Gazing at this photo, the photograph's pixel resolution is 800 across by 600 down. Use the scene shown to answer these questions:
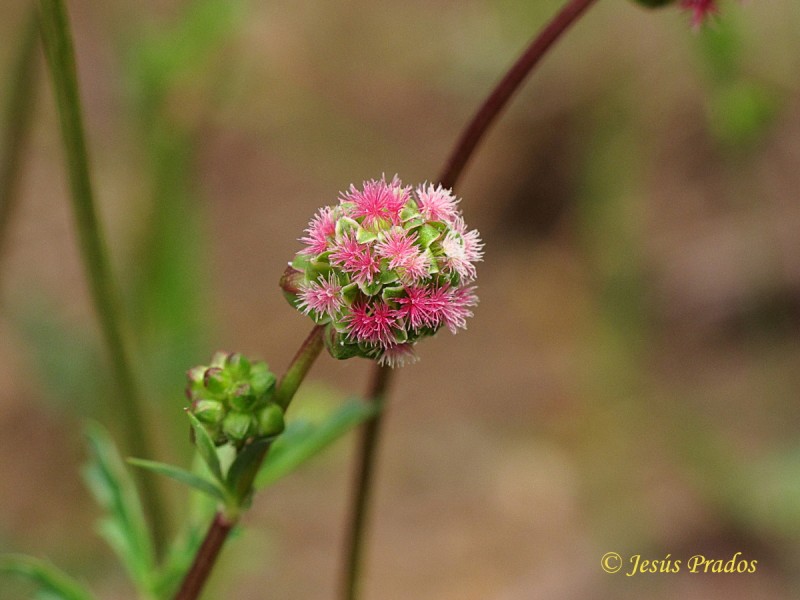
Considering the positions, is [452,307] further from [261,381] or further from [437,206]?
[261,381]

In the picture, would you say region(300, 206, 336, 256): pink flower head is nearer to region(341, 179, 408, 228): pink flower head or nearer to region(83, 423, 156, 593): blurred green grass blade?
region(341, 179, 408, 228): pink flower head

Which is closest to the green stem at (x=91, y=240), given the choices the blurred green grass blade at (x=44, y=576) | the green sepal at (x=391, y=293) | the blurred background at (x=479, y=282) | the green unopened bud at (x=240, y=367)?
the blurred green grass blade at (x=44, y=576)

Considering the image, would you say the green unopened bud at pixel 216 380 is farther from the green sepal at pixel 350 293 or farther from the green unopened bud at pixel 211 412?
the green sepal at pixel 350 293

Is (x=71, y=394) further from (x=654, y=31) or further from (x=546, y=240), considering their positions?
(x=654, y=31)

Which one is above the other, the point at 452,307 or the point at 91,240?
the point at 91,240

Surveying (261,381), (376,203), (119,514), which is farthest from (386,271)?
(119,514)
